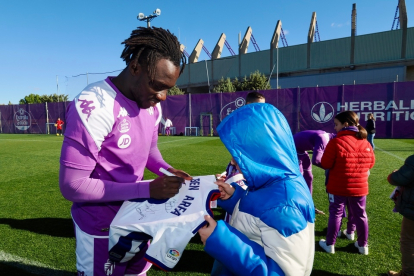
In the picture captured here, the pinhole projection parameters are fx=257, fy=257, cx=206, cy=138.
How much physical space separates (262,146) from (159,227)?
2.09 ft

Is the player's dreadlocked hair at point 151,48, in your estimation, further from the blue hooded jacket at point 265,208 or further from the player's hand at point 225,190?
the player's hand at point 225,190

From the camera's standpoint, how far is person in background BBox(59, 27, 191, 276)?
1235 millimetres

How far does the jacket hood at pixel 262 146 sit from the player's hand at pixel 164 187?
0.36 metres

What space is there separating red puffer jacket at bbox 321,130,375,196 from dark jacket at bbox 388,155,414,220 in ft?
2.08

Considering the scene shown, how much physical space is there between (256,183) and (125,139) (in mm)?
749

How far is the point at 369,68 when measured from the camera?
105 ft

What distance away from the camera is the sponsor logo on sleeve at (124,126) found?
1373 millimetres

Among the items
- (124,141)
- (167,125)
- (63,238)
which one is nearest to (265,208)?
(124,141)

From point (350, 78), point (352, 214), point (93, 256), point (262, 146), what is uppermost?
point (350, 78)

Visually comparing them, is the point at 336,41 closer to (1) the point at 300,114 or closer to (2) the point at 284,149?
(1) the point at 300,114

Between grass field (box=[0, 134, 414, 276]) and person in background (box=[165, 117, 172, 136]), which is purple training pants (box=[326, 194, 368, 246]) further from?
person in background (box=[165, 117, 172, 136])

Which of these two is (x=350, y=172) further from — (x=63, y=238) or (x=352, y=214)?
(x=63, y=238)

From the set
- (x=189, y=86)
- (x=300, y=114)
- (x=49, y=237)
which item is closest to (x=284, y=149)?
(x=49, y=237)

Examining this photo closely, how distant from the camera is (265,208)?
49.5 inches
